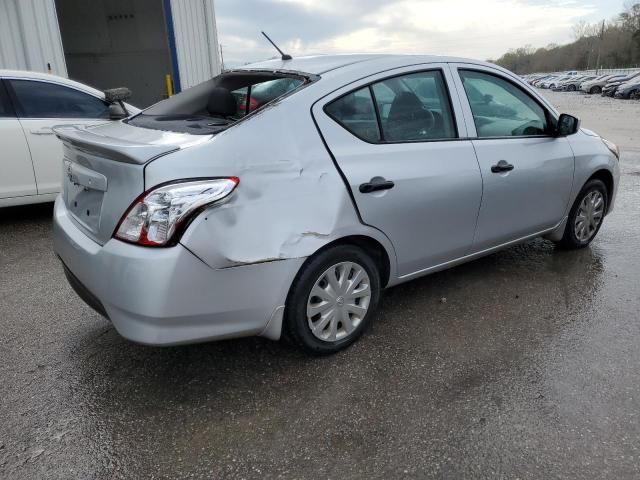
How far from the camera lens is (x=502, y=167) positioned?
3.35 m

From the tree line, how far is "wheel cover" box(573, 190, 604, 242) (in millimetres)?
76970

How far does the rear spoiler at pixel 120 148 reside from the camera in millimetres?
2217

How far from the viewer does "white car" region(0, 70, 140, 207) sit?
5.02 meters

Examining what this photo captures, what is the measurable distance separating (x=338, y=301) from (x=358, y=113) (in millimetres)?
1025

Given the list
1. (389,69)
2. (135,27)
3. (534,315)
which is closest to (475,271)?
(534,315)

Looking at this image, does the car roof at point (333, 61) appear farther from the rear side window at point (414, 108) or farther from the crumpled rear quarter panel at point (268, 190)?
the crumpled rear quarter panel at point (268, 190)

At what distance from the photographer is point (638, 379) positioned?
2662 mm

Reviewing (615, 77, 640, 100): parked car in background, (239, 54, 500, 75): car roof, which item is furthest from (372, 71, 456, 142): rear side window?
(615, 77, 640, 100): parked car in background

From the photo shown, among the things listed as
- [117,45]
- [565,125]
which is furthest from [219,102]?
[117,45]

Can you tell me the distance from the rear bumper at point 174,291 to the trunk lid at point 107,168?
12 cm

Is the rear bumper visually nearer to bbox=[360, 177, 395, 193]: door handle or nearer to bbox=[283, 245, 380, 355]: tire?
bbox=[283, 245, 380, 355]: tire

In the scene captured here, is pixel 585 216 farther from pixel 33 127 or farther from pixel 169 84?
pixel 169 84

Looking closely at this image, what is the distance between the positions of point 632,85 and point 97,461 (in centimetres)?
4137

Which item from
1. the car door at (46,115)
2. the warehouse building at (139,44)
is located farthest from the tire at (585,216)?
the warehouse building at (139,44)
